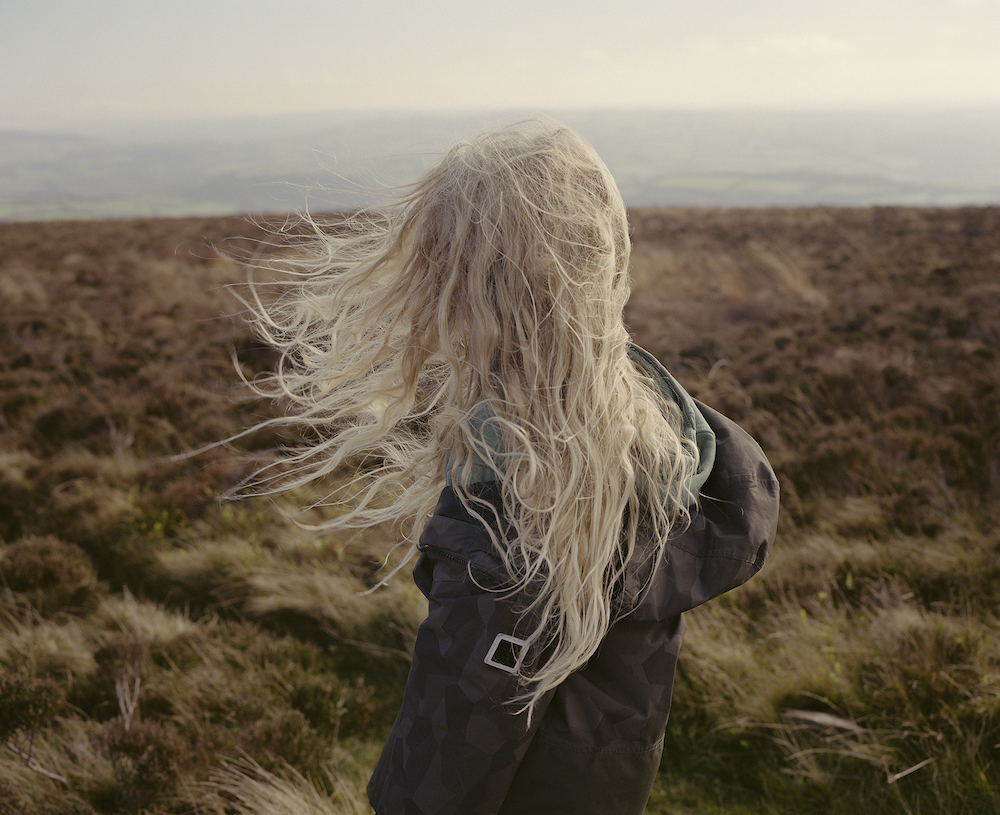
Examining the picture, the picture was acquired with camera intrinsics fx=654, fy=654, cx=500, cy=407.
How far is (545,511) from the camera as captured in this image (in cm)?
128

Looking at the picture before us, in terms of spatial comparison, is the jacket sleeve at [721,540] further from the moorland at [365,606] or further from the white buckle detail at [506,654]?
the moorland at [365,606]

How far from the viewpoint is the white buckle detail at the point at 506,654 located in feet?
3.79

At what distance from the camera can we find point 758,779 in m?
2.49

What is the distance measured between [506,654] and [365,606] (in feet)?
8.45

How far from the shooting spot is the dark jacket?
1.17m

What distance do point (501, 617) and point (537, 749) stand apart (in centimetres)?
33

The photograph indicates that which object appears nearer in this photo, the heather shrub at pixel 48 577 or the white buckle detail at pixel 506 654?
the white buckle detail at pixel 506 654

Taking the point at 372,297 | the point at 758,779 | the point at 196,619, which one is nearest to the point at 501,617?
the point at 372,297

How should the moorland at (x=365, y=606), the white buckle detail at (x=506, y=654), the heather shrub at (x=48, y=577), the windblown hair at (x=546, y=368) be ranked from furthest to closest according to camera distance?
the heather shrub at (x=48, y=577) < the moorland at (x=365, y=606) < the windblown hair at (x=546, y=368) < the white buckle detail at (x=506, y=654)

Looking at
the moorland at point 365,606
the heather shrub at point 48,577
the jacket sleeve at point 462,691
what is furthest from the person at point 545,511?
the heather shrub at point 48,577

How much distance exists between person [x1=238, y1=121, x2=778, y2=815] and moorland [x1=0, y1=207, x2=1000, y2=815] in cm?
140

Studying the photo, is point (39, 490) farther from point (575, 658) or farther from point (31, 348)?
point (575, 658)

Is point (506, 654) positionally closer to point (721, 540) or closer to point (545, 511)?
point (545, 511)

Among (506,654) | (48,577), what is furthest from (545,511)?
(48,577)
